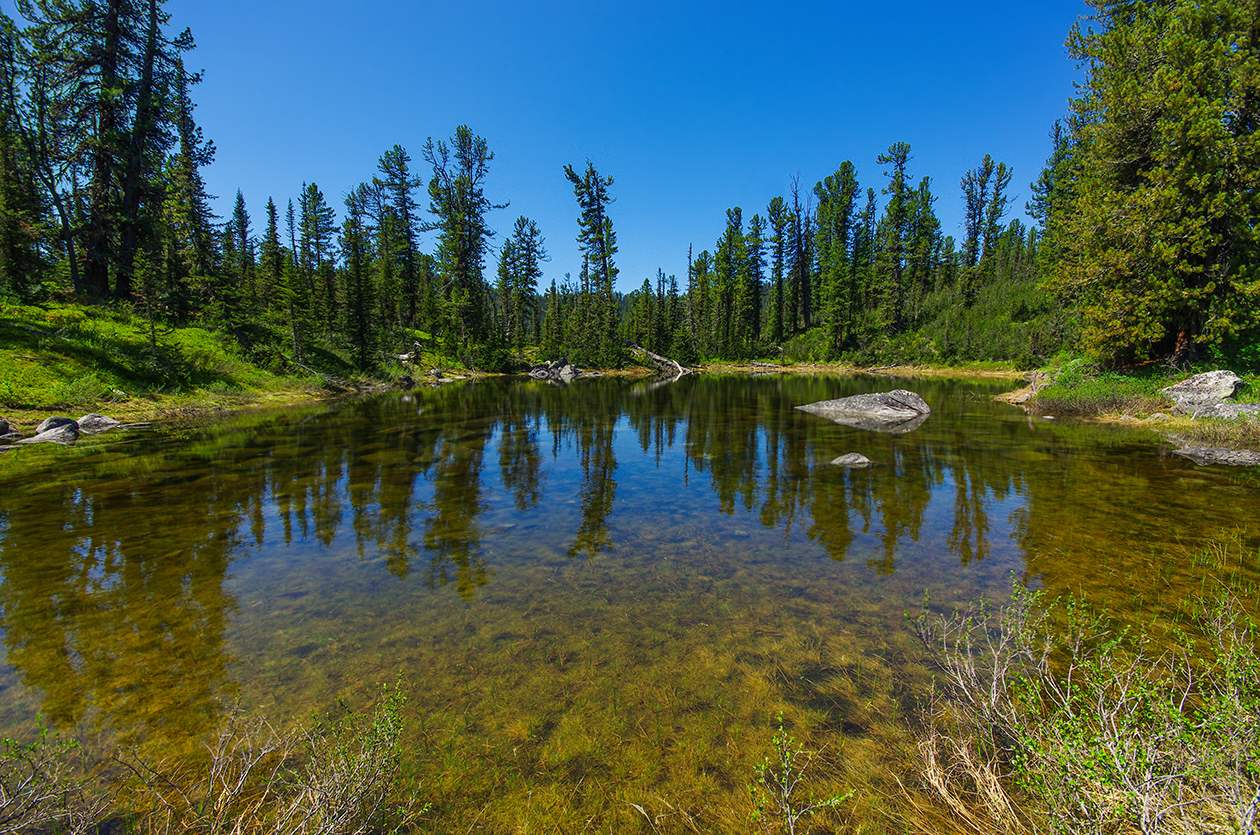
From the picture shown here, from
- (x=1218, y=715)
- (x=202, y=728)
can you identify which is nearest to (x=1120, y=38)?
(x=1218, y=715)

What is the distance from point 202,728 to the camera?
3648 millimetres

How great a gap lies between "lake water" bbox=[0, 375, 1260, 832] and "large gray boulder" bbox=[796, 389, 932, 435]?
5.44m

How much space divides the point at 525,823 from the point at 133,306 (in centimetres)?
3339

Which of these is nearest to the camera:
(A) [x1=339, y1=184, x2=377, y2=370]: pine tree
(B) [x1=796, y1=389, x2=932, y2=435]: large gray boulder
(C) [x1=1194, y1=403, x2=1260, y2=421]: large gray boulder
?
(C) [x1=1194, y1=403, x2=1260, y2=421]: large gray boulder

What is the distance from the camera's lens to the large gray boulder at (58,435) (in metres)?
13.9

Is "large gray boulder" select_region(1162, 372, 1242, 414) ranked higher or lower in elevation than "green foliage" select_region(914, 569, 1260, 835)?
higher

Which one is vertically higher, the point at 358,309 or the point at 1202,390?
the point at 358,309

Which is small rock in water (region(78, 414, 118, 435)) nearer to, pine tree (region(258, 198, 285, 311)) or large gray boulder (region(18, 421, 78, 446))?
large gray boulder (region(18, 421, 78, 446))

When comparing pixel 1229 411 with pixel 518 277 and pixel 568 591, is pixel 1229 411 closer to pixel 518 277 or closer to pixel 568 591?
pixel 568 591

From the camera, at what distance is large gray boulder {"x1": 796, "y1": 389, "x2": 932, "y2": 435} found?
18.0 m

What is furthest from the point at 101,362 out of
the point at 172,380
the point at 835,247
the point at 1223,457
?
the point at 835,247

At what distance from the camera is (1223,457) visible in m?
10.7

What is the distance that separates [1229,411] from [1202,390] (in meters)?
1.96

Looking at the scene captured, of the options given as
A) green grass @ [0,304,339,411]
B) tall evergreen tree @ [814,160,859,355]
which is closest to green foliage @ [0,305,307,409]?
green grass @ [0,304,339,411]
